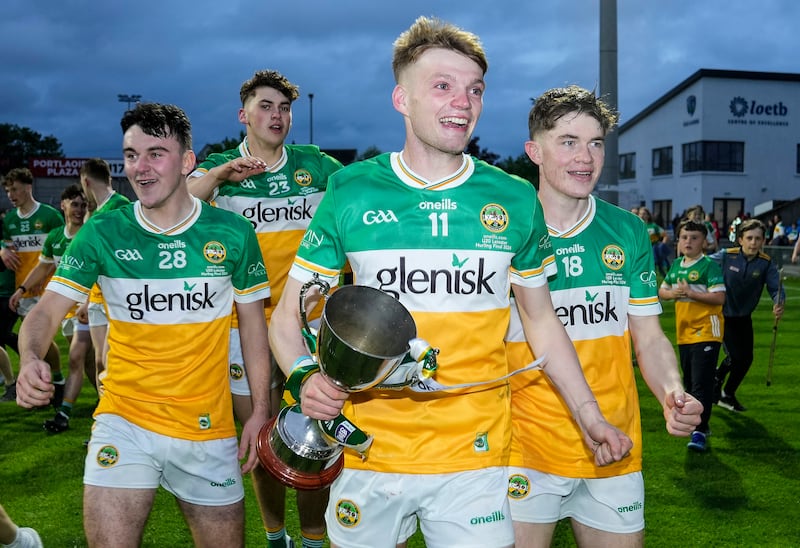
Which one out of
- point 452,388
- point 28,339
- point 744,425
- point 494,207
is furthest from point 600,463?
point 744,425

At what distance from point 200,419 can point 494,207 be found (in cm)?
188

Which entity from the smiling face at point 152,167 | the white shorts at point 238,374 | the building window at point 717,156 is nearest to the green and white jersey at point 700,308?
the white shorts at point 238,374

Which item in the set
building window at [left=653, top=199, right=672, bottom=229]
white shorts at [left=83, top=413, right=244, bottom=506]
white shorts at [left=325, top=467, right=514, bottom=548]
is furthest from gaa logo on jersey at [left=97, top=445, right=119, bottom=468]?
building window at [left=653, top=199, right=672, bottom=229]

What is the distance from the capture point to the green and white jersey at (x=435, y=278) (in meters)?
3.32

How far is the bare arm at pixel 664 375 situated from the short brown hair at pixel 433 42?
152 cm

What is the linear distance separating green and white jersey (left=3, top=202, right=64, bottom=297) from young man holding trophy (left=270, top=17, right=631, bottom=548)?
9628 mm

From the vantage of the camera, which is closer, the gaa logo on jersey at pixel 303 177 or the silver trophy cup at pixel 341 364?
the silver trophy cup at pixel 341 364

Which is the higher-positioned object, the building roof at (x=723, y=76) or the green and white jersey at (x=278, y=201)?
the building roof at (x=723, y=76)

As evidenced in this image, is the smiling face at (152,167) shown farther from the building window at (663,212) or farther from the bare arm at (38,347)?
the building window at (663,212)

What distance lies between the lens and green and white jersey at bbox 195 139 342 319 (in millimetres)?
6246

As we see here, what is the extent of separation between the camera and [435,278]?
10.9ft

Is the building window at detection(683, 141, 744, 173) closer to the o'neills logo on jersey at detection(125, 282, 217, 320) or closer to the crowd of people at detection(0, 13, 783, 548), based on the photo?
the crowd of people at detection(0, 13, 783, 548)

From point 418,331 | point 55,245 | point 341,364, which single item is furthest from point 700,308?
point 55,245

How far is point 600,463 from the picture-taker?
11.2 ft
